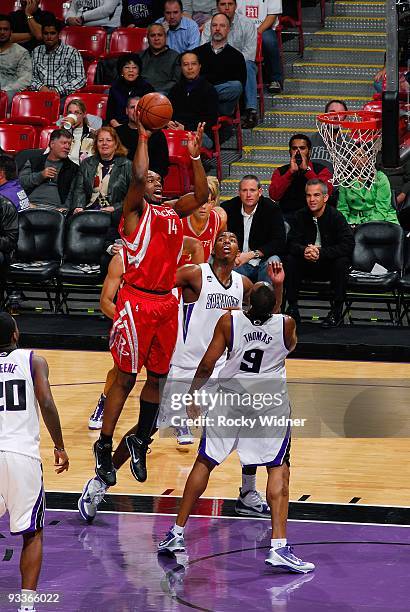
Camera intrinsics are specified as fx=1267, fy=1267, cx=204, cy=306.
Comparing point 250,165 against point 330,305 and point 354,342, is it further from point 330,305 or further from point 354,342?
point 354,342

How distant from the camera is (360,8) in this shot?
16047 millimetres

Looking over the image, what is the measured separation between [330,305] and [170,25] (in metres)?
4.31

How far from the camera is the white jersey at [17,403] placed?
5773 millimetres

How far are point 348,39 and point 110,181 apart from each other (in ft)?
15.6

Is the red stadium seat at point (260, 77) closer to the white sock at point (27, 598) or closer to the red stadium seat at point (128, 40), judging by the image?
the red stadium seat at point (128, 40)

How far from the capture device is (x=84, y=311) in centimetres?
1270

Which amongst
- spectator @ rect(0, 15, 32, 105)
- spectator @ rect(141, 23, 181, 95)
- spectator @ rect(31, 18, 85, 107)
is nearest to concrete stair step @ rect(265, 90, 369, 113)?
spectator @ rect(141, 23, 181, 95)

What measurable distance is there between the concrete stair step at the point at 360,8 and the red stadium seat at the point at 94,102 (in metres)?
3.69

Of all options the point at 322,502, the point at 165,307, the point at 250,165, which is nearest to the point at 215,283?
the point at 165,307

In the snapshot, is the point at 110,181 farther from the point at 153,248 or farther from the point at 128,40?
the point at 153,248

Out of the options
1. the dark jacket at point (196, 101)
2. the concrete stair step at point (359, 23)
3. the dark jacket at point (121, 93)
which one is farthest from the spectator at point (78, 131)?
the concrete stair step at point (359, 23)

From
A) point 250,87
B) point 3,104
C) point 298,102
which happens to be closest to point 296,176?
point 250,87

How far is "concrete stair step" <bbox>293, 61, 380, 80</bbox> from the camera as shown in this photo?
50.0 ft

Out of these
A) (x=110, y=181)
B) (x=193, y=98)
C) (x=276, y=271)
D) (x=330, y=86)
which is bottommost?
(x=110, y=181)
